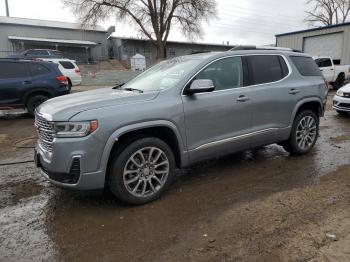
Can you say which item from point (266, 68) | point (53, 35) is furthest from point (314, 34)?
point (53, 35)

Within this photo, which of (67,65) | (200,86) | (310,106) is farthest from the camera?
(67,65)

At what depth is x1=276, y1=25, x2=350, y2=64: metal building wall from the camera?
80.9 feet

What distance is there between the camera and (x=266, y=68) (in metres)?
5.22

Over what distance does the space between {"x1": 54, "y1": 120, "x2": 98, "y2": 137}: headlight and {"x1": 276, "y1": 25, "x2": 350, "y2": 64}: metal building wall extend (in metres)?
25.5

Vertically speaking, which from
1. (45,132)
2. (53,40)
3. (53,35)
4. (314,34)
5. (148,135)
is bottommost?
(148,135)

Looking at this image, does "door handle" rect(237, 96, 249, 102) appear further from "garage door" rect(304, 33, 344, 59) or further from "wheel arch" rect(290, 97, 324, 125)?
"garage door" rect(304, 33, 344, 59)

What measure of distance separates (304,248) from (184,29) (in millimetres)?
35833

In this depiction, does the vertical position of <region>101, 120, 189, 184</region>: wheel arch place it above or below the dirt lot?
above

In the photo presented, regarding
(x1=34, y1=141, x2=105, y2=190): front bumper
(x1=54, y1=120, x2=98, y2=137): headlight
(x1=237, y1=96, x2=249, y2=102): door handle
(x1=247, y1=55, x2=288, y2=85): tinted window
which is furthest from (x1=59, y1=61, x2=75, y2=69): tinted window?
(x1=54, y1=120, x2=98, y2=137): headlight

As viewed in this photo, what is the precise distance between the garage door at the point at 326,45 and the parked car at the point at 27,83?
72.0 feet

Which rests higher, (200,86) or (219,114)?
(200,86)

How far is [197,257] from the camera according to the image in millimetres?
2939

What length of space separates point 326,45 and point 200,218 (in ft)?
87.2

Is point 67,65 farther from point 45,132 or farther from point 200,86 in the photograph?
point 200,86
